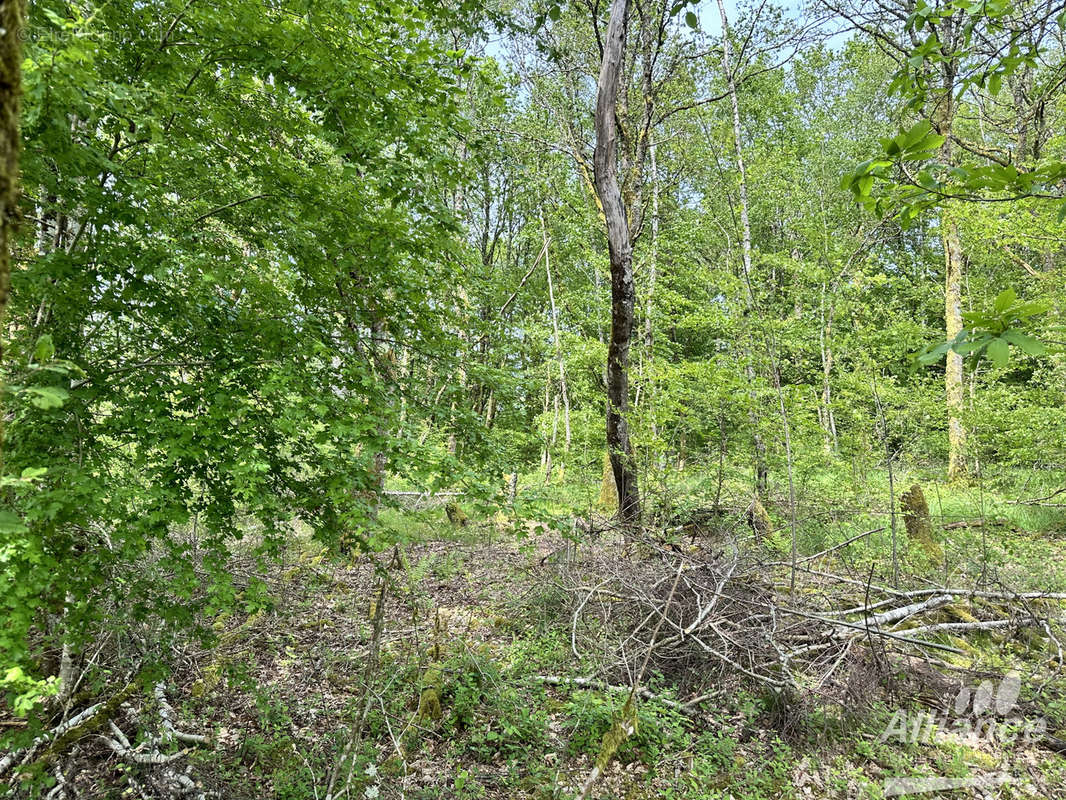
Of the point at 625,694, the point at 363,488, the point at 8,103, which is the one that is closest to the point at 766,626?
the point at 625,694

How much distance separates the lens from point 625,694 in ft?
12.4

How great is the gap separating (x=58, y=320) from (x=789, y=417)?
719 cm

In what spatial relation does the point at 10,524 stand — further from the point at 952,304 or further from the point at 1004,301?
the point at 952,304

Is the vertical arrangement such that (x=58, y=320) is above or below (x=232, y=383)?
above

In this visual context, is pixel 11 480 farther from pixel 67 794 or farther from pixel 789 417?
pixel 789 417

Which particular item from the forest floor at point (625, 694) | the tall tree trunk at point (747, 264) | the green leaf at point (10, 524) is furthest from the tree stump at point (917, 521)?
the green leaf at point (10, 524)

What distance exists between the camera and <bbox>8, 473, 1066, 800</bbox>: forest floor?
3.17m

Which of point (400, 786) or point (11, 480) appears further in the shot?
point (400, 786)

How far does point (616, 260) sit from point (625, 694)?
4107 mm

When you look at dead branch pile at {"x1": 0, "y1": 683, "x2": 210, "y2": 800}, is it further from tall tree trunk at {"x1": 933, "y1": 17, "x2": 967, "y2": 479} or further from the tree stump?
tall tree trunk at {"x1": 933, "y1": 17, "x2": 967, "y2": 479}

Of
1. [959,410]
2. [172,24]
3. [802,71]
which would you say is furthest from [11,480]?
[802,71]

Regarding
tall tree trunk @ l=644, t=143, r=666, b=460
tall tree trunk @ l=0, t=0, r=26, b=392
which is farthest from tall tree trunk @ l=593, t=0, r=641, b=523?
tall tree trunk @ l=0, t=0, r=26, b=392

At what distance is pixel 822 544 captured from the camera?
260 inches

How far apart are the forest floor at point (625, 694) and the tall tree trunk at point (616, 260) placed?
919mm
